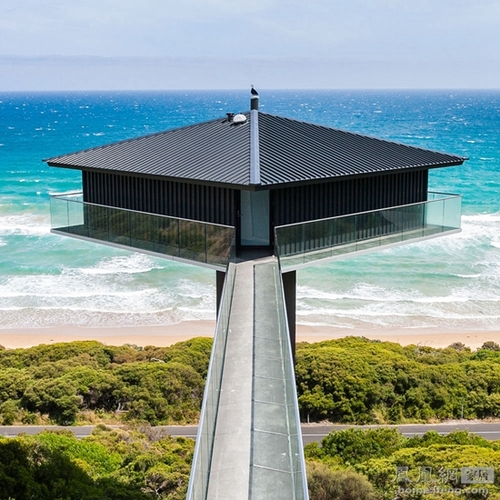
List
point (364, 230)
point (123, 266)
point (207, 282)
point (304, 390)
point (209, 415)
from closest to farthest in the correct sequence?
point (209, 415) → point (364, 230) → point (304, 390) → point (207, 282) → point (123, 266)

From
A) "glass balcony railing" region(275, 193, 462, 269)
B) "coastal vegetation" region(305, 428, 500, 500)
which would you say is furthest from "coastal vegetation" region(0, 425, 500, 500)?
"glass balcony railing" region(275, 193, 462, 269)

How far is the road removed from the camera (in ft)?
80.6

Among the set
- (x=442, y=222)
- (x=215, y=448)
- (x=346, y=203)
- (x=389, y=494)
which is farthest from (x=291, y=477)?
(x=442, y=222)

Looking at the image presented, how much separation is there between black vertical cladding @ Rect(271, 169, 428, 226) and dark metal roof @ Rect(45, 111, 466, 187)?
1.97 ft

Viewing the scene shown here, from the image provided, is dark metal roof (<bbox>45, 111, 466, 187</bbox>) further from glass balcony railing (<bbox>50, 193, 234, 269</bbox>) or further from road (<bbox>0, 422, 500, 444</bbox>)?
road (<bbox>0, 422, 500, 444</bbox>)

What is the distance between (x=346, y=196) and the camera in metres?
19.8

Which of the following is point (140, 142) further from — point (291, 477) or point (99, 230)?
point (291, 477)

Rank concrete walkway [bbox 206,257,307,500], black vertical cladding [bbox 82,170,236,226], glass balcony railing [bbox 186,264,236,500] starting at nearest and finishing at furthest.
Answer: glass balcony railing [bbox 186,264,236,500]
concrete walkway [bbox 206,257,307,500]
black vertical cladding [bbox 82,170,236,226]

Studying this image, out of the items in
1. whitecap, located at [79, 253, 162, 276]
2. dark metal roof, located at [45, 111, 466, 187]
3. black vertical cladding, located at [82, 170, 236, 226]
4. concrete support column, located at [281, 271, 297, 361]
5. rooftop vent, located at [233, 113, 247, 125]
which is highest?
rooftop vent, located at [233, 113, 247, 125]

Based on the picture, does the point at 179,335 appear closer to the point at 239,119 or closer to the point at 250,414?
the point at 239,119

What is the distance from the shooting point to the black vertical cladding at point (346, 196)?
60.6 ft

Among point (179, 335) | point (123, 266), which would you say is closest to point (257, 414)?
point (179, 335)

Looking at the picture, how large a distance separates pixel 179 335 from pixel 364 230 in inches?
873

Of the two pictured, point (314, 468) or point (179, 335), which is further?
point (179, 335)
